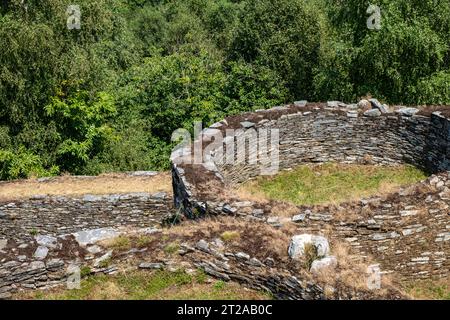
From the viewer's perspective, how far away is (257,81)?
3145 cm

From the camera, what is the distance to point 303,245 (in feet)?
35.5

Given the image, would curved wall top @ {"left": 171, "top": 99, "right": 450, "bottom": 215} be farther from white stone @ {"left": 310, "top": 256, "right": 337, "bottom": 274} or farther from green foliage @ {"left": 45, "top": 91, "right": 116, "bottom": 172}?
green foliage @ {"left": 45, "top": 91, "right": 116, "bottom": 172}

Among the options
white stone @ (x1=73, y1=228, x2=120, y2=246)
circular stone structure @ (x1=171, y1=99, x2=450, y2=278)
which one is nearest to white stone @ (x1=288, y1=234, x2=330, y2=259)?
circular stone structure @ (x1=171, y1=99, x2=450, y2=278)

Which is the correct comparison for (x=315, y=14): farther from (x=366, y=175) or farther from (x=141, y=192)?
(x=141, y=192)

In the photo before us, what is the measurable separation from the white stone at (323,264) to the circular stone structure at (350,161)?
2505mm

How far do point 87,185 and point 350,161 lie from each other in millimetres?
10060

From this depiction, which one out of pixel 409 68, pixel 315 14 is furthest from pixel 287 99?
pixel 409 68

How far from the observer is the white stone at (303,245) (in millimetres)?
10680

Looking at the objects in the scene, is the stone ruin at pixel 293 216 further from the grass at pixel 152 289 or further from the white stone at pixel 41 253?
the grass at pixel 152 289

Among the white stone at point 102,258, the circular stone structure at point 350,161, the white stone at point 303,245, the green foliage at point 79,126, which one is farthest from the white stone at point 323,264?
the green foliage at point 79,126

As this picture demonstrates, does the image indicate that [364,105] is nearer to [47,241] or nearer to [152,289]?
[152,289]

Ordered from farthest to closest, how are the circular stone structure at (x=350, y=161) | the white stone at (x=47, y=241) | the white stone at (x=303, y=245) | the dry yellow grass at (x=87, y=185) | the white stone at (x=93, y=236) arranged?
the dry yellow grass at (x=87, y=185), the circular stone structure at (x=350, y=161), the white stone at (x=93, y=236), the white stone at (x=47, y=241), the white stone at (x=303, y=245)

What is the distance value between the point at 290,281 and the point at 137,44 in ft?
148

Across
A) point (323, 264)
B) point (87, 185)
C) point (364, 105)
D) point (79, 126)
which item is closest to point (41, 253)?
point (323, 264)
